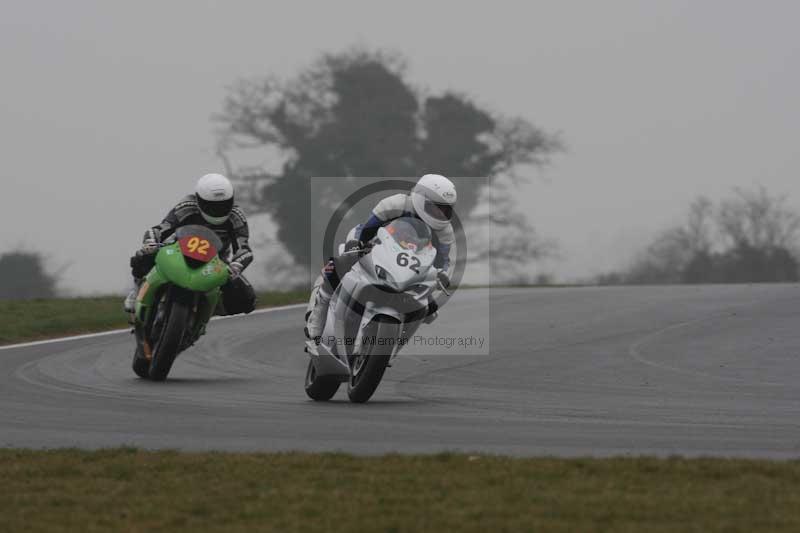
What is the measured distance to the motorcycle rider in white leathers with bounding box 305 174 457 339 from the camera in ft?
38.4

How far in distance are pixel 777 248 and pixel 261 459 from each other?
52634 mm

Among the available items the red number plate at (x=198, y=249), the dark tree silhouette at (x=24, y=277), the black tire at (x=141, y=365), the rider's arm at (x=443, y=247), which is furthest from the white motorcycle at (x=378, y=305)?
the dark tree silhouette at (x=24, y=277)

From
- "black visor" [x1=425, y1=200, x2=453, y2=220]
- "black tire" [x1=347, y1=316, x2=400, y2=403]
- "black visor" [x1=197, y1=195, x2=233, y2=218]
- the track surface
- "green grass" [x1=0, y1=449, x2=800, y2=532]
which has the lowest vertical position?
"green grass" [x1=0, y1=449, x2=800, y2=532]

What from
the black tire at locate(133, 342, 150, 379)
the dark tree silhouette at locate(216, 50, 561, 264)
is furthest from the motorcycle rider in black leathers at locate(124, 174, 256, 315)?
the dark tree silhouette at locate(216, 50, 561, 264)

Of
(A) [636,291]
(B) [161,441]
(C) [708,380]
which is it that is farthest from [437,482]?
(A) [636,291]

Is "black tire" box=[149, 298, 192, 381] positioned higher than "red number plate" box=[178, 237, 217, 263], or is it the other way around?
"red number plate" box=[178, 237, 217, 263]

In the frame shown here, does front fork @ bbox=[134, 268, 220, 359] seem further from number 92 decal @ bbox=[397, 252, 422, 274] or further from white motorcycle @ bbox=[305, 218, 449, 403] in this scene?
number 92 decal @ bbox=[397, 252, 422, 274]

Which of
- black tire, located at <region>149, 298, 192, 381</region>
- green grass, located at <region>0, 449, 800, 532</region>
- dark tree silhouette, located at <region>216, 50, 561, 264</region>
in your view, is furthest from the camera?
dark tree silhouette, located at <region>216, 50, 561, 264</region>

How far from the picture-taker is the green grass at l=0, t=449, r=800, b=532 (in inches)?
263

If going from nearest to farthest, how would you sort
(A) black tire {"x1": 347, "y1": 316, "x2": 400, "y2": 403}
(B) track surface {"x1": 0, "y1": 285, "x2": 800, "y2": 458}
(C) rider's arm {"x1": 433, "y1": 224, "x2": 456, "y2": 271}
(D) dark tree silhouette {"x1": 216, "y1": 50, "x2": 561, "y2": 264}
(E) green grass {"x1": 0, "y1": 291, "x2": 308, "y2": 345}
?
(B) track surface {"x1": 0, "y1": 285, "x2": 800, "y2": 458} < (A) black tire {"x1": 347, "y1": 316, "x2": 400, "y2": 403} < (C) rider's arm {"x1": 433, "y1": 224, "x2": 456, "y2": 271} < (E) green grass {"x1": 0, "y1": 291, "x2": 308, "y2": 345} < (D) dark tree silhouette {"x1": 216, "y1": 50, "x2": 561, "y2": 264}

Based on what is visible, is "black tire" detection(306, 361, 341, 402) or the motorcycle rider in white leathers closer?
the motorcycle rider in white leathers

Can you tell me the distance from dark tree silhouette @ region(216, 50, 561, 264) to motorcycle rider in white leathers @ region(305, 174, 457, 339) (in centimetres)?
4641

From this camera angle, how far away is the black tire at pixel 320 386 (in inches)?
486

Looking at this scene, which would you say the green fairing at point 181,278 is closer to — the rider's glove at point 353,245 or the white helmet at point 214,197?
the white helmet at point 214,197
